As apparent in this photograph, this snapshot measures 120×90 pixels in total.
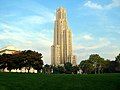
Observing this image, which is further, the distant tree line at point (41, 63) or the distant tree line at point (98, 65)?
the distant tree line at point (98, 65)

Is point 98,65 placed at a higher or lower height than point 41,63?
higher

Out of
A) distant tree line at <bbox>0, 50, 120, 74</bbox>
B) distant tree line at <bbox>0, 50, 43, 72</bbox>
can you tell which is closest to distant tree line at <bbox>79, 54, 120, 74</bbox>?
distant tree line at <bbox>0, 50, 120, 74</bbox>

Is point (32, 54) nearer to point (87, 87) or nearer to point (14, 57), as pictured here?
point (14, 57)

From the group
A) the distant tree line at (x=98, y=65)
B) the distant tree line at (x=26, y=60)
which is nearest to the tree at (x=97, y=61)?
the distant tree line at (x=98, y=65)

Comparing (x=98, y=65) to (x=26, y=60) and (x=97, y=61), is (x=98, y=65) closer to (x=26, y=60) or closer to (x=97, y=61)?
(x=97, y=61)

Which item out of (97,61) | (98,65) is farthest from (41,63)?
(98,65)

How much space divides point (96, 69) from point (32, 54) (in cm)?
5554

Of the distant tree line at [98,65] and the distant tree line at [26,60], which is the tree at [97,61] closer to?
the distant tree line at [98,65]

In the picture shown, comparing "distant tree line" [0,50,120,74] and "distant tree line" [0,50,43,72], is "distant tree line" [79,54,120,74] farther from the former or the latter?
"distant tree line" [0,50,43,72]

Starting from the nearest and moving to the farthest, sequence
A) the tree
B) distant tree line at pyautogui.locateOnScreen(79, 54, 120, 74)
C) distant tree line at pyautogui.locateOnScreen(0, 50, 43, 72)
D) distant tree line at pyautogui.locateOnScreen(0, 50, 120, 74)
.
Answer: distant tree line at pyautogui.locateOnScreen(0, 50, 43, 72) → distant tree line at pyautogui.locateOnScreen(0, 50, 120, 74) → distant tree line at pyautogui.locateOnScreen(79, 54, 120, 74) → the tree

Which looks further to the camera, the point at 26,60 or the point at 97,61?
the point at 97,61

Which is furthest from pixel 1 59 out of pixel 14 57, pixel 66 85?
pixel 66 85

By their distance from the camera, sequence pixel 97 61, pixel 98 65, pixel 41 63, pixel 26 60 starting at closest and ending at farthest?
pixel 26 60, pixel 41 63, pixel 97 61, pixel 98 65

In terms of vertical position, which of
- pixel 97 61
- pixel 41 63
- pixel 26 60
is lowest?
pixel 41 63
